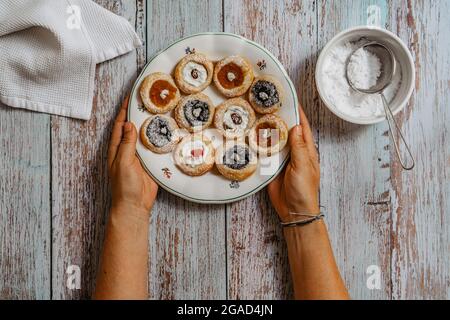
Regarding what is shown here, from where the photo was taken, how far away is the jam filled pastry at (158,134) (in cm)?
122

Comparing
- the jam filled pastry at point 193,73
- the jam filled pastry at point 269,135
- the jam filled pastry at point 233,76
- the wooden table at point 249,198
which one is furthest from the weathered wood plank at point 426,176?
the jam filled pastry at point 193,73

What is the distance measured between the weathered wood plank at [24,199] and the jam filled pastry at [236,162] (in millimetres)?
497

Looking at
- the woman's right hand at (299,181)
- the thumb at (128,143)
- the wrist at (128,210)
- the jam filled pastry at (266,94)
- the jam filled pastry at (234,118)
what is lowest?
the wrist at (128,210)

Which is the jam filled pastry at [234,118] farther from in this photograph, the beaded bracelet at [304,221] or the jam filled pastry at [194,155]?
the beaded bracelet at [304,221]

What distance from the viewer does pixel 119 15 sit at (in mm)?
1275

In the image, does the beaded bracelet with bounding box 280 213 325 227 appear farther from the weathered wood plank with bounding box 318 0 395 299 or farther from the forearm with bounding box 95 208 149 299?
the forearm with bounding box 95 208 149 299

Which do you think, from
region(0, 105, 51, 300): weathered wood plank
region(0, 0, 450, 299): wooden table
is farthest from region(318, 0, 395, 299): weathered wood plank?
region(0, 105, 51, 300): weathered wood plank

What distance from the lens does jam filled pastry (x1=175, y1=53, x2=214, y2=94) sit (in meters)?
1.22

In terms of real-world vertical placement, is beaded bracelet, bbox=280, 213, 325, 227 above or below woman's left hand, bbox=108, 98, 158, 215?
below

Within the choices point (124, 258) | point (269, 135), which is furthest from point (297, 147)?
point (124, 258)

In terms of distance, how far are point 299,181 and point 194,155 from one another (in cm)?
29

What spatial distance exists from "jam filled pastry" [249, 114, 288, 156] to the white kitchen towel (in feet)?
1.35

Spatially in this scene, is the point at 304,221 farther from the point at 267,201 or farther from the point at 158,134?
the point at 158,134

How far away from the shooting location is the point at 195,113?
1.23 m
